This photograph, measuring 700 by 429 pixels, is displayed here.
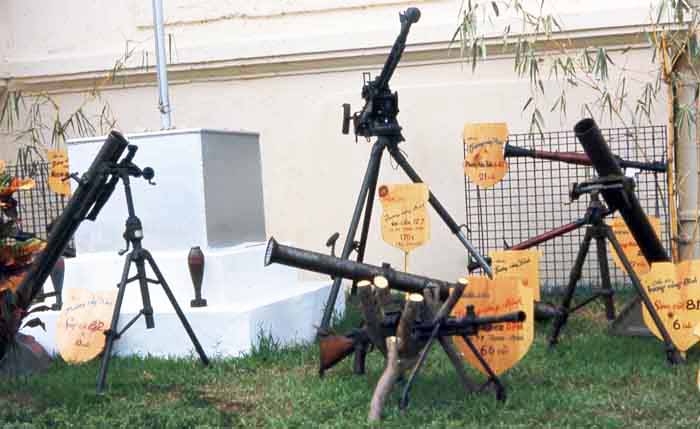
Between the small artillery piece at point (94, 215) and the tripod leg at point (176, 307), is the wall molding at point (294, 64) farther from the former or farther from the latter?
the tripod leg at point (176, 307)

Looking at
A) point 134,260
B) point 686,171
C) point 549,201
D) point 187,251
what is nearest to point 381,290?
point 134,260

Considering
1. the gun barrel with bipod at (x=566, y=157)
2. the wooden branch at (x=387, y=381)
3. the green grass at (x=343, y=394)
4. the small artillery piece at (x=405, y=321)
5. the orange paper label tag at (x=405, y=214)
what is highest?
the gun barrel with bipod at (x=566, y=157)

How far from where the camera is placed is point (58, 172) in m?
8.64

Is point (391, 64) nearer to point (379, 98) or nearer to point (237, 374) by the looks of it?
point (379, 98)

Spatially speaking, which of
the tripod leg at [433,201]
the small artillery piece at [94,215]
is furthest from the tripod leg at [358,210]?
the small artillery piece at [94,215]

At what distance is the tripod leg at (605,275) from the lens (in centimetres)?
678

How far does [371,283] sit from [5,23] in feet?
19.9

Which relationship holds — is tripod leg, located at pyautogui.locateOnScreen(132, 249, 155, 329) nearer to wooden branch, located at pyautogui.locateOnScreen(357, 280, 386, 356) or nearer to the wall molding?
wooden branch, located at pyautogui.locateOnScreen(357, 280, 386, 356)

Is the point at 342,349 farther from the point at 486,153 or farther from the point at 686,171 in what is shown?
the point at 686,171

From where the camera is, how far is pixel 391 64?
22.1 ft

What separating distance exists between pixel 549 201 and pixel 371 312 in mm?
3941

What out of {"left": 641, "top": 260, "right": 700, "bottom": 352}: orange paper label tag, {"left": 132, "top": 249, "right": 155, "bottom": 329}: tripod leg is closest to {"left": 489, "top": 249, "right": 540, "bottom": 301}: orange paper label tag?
{"left": 641, "top": 260, "right": 700, "bottom": 352}: orange paper label tag

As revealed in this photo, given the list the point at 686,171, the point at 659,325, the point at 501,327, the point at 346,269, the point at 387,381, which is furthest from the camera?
the point at 686,171

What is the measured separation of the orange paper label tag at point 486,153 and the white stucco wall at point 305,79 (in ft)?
3.63
